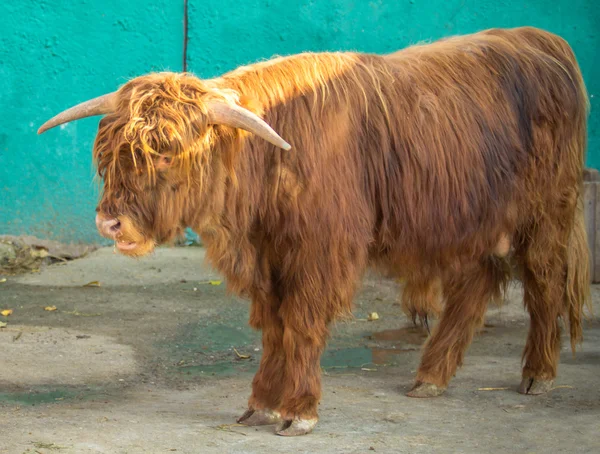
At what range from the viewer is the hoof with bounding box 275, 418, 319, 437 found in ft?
13.4

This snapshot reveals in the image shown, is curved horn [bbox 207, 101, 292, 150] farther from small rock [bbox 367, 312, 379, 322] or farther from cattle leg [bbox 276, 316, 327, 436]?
small rock [bbox 367, 312, 379, 322]

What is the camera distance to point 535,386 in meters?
4.81

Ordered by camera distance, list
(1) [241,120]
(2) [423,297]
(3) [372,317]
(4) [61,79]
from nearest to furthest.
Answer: (1) [241,120] < (2) [423,297] < (3) [372,317] < (4) [61,79]

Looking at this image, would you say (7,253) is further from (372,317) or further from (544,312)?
(544,312)

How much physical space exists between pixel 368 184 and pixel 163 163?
94 centimetres

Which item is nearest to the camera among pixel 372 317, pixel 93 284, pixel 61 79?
pixel 372 317

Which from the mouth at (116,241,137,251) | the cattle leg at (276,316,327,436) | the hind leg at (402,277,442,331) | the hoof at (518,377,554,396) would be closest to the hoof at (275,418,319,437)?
the cattle leg at (276,316,327,436)

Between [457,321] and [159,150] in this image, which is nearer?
[159,150]

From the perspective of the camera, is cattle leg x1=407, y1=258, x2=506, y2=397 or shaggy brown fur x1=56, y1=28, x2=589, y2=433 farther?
cattle leg x1=407, y1=258, x2=506, y2=397

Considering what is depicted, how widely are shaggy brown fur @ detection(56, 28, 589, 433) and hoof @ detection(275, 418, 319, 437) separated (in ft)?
0.12

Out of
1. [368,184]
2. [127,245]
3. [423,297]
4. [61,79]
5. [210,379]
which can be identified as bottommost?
[210,379]

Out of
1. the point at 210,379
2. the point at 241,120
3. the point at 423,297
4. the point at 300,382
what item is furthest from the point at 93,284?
the point at 241,120

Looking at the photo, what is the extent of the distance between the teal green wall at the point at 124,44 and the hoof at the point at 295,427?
3.95m

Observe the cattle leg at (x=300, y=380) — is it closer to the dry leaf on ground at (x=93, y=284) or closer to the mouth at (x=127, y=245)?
the mouth at (x=127, y=245)
